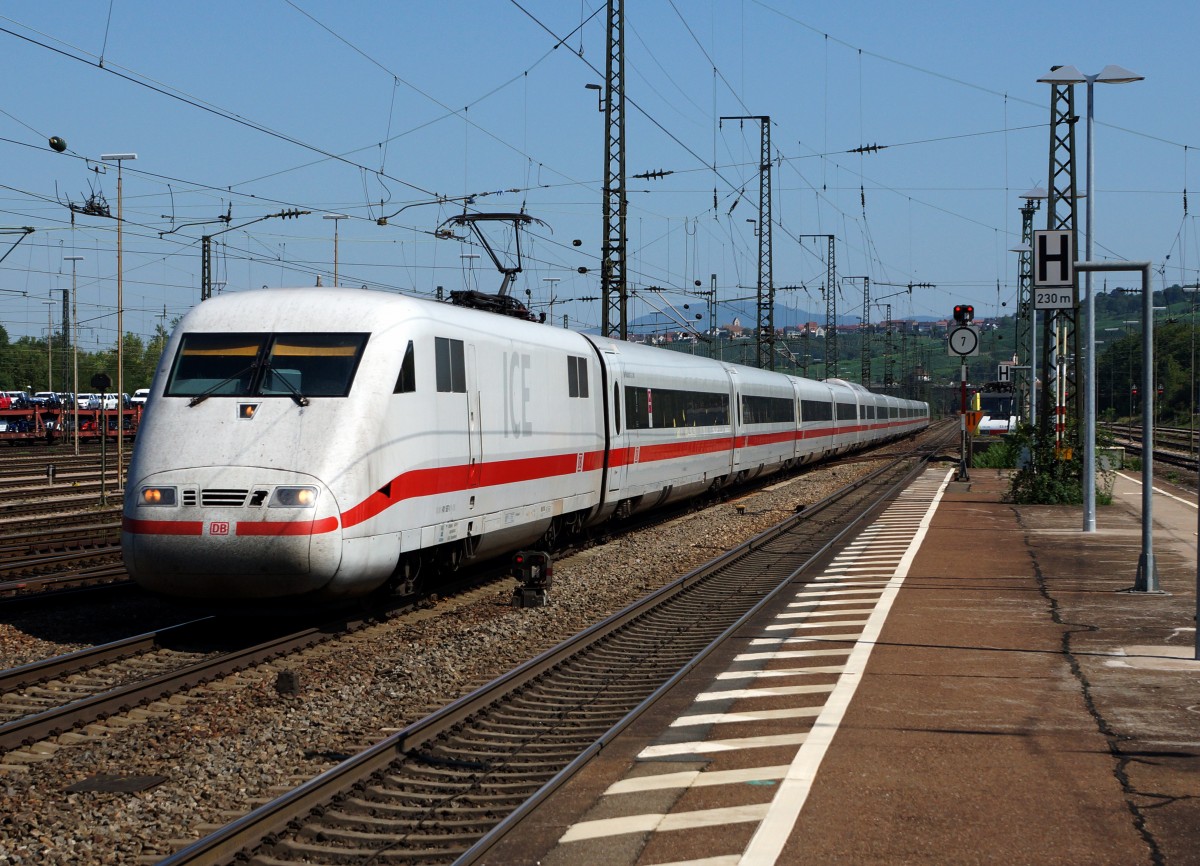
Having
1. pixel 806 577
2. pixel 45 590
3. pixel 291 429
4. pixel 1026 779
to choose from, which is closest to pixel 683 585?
pixel 806 577

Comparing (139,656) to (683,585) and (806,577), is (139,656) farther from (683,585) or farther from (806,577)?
(806,577)

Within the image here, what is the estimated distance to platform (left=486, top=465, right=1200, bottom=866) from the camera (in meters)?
6.38

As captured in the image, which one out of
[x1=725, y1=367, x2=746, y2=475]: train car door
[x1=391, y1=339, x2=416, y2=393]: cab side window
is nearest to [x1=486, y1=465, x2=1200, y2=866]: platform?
[x1=391, y1=339, x2=416, y2=393]: cab side window

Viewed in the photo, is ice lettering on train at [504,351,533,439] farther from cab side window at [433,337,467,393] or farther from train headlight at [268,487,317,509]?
train headlight at [268,487,317,509]

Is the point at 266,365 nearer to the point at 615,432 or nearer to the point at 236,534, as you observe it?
the point at 236,534

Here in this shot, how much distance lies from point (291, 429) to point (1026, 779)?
7100 mm

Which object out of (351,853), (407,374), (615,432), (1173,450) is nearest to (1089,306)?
(615,432)

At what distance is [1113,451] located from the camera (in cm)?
4019

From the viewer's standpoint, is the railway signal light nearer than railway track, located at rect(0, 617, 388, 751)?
No

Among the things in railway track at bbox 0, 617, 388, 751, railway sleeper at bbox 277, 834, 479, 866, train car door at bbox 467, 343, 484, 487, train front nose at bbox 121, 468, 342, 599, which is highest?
train car door at bbox 467, 343, 484, 487

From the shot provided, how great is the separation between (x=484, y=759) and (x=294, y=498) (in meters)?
3.77

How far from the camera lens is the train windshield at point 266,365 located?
1230 cm

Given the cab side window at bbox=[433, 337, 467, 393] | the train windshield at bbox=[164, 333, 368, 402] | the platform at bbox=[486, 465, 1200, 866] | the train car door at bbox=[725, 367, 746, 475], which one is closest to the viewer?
the platform at bbox=[486, 465, 1200, 866]

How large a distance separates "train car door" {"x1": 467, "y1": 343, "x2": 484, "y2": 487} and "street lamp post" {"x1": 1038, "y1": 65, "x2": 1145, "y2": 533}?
1108cm
